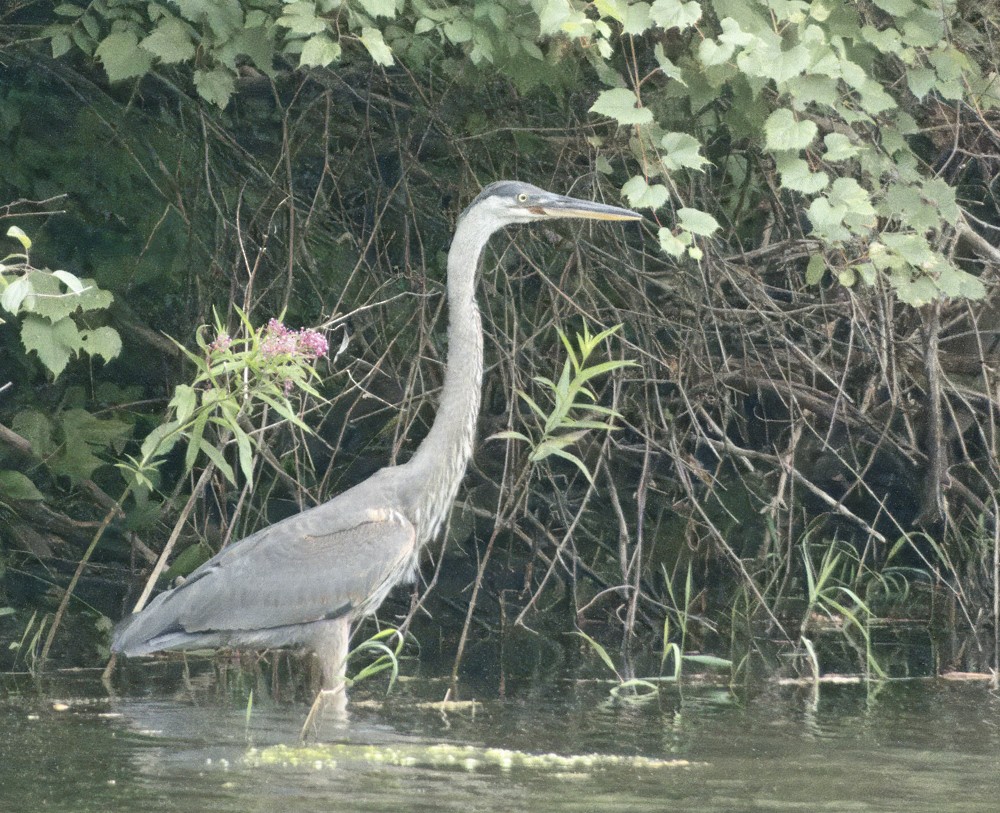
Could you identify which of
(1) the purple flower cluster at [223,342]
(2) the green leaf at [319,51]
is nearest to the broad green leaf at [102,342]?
(1) the purple flower cluster at [223,342]

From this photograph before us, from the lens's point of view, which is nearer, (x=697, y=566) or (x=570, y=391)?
(x=570, y=391)

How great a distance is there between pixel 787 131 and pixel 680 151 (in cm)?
36

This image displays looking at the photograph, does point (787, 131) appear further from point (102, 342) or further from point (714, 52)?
point (102, 342)

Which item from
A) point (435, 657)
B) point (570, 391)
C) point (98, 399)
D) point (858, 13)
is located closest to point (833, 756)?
point (570, 391)

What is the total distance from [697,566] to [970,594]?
151 cm

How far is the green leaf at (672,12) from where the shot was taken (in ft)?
15.9

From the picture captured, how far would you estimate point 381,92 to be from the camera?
718 centimetres

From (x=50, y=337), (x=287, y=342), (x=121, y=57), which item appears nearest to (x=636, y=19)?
(x=287, y=342)

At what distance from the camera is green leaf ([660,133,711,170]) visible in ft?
17.2

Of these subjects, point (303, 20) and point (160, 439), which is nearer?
point (303, 20)

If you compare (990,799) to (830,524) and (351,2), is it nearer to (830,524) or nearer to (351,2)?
(351,2)

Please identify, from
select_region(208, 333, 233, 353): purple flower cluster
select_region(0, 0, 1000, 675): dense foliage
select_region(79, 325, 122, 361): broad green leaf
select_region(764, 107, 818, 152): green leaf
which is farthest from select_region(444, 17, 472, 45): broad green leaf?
select_region(79, 325, 122, 361): broad green leaf

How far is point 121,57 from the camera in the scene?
18.0 ft

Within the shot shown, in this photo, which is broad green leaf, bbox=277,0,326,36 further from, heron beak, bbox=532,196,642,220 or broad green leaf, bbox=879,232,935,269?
broad green leaf, bbox=879,232,935,269
